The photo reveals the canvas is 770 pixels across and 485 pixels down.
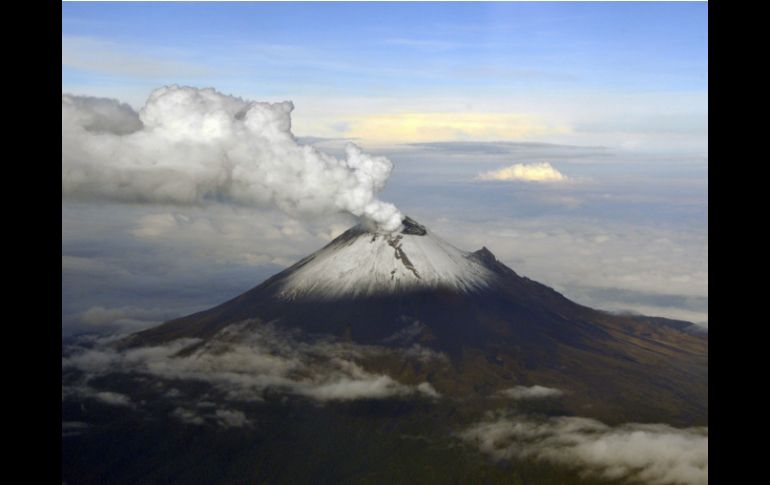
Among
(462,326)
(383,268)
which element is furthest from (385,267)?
(462,326)

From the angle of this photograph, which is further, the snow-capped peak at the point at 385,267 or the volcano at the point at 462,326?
the snow-capped peak at the point at 385,267

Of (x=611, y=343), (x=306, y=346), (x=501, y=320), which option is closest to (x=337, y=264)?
(x=306, y=346)

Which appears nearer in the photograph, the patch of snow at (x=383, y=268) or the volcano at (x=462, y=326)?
the volcano at (x=462, y=326)

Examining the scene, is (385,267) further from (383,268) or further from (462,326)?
(462,326)
